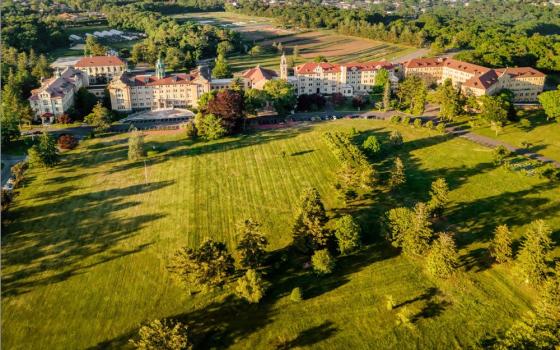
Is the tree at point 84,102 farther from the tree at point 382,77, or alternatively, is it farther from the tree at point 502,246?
the tree at point 502,246

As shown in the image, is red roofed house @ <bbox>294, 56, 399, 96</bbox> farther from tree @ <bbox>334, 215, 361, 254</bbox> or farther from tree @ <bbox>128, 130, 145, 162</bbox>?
tree @ <bbox>334, 215, 361, 254</bbox>

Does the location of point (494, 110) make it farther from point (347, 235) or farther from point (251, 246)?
point (251, 246)

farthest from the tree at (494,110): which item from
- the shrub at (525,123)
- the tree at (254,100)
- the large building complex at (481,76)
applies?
the tree at (254,100)

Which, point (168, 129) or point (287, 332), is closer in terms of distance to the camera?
point (287, 332)

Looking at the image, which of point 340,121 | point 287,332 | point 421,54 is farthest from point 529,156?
point 421,54

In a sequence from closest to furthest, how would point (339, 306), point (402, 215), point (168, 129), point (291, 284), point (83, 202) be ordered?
point (339, 306) < point (291, 284) < point (402, 215) < point (83, 202) < point (168, 129)

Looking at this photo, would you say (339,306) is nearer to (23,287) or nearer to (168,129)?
(23,287)
